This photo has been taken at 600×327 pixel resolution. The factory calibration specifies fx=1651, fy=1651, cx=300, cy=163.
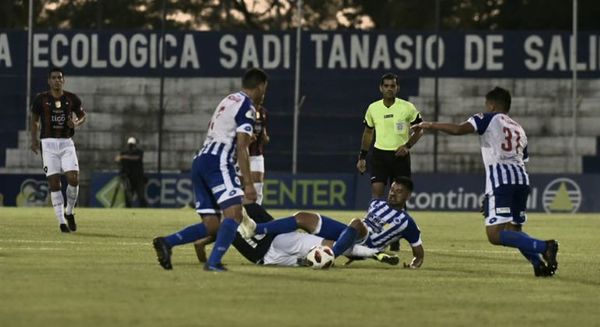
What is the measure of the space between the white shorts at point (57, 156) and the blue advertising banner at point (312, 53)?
70.3 feet

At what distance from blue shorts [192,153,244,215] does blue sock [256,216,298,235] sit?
607mm

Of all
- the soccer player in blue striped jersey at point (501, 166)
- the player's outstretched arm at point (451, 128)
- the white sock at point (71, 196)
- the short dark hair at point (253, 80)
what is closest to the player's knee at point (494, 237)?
the soccer player in blue striped jersey at point (501, 166)

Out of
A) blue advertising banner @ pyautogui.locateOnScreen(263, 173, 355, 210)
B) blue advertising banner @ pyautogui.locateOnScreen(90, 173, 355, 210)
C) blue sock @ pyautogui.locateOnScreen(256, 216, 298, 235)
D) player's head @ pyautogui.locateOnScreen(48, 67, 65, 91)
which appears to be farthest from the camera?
blue advertising banner @ pyautogui.locateOnScreen(90, 173, 355, 210)

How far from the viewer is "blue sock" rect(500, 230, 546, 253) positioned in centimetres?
1541

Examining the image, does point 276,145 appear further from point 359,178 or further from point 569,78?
point 569,78

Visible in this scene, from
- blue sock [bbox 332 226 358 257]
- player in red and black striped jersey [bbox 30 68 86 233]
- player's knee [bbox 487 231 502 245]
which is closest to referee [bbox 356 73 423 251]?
player in red and black striped jersey [bbox 30 68 86 233]

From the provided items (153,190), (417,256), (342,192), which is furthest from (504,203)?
(153,190)

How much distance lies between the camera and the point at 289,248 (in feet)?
52.2

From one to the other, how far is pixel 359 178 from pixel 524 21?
9.11 metres

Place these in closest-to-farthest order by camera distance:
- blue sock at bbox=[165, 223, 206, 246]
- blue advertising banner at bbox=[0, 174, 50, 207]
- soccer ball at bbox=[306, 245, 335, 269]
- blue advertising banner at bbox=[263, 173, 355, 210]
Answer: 1. blue sock at bbox=[165, 223, 206, 246]
2. soccer ball at bbox=[306, 245, 335, 269]
3. blue advertising banner at bbox=[263, 173, 355, 210]
4. blue advertising banner at bbox=[0, 174, 50, 207]

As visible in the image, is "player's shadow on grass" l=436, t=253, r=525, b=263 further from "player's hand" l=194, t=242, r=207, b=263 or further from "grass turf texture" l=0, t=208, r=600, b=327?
"player's hand" l=194, t=242, r=207, b=263

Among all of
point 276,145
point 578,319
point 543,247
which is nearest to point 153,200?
point 276,145

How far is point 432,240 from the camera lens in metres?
23.4

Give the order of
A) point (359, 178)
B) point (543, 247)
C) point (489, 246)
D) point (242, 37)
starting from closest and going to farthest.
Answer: point (543, 247)
point (489, 246)
point (359, 178)
point (242, 37)
